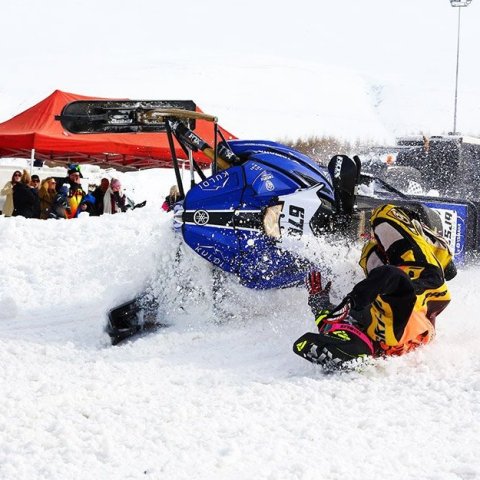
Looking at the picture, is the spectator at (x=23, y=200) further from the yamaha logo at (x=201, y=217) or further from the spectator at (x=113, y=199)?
the yamaha logo at (x=201, y=217)

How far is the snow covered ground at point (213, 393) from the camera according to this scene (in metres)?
2.57

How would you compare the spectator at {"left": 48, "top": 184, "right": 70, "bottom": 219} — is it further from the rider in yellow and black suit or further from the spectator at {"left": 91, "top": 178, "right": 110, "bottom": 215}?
the rider in yellow and black suit

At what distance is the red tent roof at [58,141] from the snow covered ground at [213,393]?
7317mm

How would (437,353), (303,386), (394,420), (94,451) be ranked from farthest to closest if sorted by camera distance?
(437,353) → (303,386) → (394,420) → (94,451)

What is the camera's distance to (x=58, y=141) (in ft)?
42.2

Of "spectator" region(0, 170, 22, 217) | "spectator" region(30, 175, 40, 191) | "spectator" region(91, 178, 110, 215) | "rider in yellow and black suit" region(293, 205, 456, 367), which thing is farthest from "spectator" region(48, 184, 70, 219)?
"rider in yellow and black suit" region(293, 205, 456, 367)

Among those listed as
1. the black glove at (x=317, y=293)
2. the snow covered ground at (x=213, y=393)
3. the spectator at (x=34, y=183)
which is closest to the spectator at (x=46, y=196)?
the spectator at (x=34, y=183)

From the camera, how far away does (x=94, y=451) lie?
265 centimetres

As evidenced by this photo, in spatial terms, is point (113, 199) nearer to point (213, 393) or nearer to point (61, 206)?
point (61, 206)

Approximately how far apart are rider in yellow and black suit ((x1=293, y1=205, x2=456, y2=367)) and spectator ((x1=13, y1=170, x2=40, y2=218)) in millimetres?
8030

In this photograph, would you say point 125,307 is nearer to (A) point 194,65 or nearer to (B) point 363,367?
(B) point 363,367

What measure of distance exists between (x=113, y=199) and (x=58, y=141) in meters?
1.55

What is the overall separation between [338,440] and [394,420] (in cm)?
34

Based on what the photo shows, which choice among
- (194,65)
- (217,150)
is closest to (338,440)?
(217,150)
